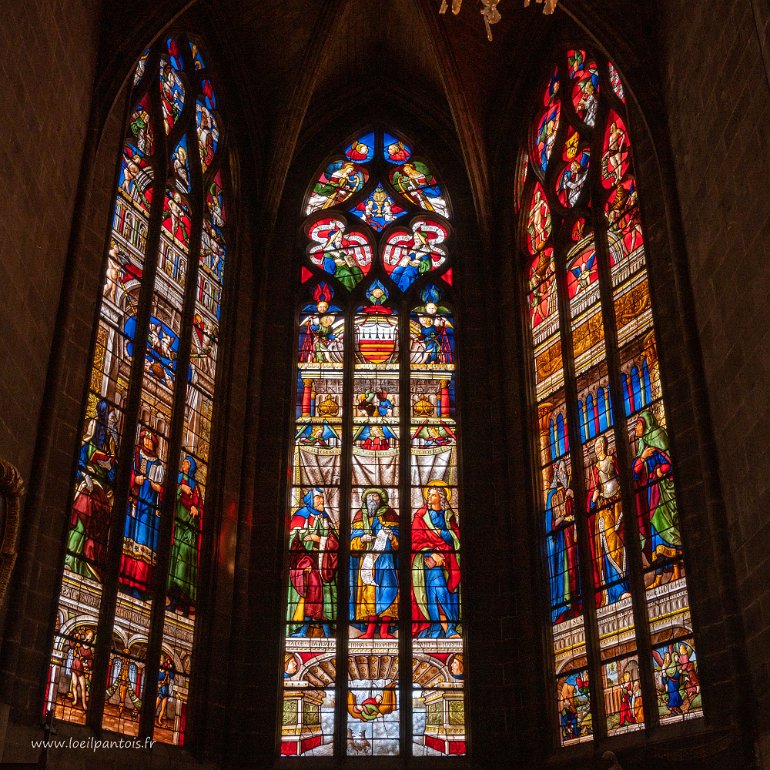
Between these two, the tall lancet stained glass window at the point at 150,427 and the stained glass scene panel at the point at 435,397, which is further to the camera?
the stained glass scene panel at the point at 435,397

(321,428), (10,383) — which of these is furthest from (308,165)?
(10,383)

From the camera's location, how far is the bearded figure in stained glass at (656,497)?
10.1 meters

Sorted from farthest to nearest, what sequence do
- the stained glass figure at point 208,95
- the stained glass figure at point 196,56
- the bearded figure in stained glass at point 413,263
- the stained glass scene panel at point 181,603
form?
the bearded figure in stained glass at point 413,263, the stained glass figure at point 208,95, the stained glass figure at point 196,56, the stained glass scene panel at point 181,603

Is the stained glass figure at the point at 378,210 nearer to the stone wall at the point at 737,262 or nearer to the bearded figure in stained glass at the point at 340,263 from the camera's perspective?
the bearded figure in stained glass at the point at 340,263

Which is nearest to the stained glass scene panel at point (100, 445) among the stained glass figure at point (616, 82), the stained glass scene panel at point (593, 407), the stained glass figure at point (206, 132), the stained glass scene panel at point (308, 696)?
the stained glass figure at point (206, 132)

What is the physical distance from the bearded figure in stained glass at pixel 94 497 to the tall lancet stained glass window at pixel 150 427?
0.05ft

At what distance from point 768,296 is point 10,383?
19.3 feet

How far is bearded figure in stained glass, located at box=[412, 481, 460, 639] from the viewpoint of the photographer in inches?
479

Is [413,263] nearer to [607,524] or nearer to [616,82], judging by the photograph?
[616,82]

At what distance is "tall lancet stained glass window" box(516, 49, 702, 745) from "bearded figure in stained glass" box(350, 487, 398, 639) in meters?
1.79

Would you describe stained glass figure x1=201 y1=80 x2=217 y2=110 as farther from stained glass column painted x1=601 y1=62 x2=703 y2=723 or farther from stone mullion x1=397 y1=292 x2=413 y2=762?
stained glass column painted x1=601 y1=62 x2=703 y2=723

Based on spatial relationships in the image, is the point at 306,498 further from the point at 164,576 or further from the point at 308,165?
the point at 308,165

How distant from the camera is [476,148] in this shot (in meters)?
14.4

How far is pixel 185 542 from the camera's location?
11.7 m
